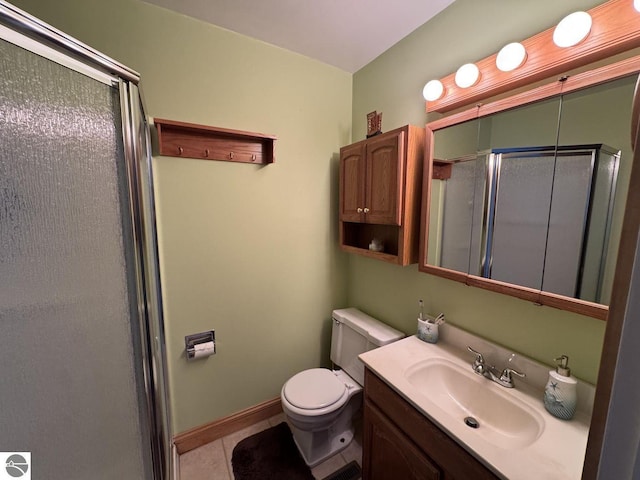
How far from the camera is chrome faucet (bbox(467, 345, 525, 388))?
3.48ft

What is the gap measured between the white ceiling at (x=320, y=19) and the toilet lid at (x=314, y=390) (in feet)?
6.77

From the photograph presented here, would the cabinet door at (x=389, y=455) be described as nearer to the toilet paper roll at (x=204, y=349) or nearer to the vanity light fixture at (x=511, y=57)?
the toilet paper roll at (x=204, y=349)

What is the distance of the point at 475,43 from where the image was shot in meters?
1.18

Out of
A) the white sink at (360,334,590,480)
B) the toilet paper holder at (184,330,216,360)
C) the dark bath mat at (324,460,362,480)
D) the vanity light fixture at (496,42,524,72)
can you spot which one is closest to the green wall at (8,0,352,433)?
the toilet paper holder at (184,330,216,360)

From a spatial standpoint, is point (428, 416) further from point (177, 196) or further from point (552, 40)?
point (177, 196)

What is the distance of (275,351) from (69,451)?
123 centimetres

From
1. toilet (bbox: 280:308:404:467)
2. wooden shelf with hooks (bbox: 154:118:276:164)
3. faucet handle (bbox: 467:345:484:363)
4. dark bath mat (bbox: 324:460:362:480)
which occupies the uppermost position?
wooden shelf with hooks (bbox: 154:118:276:164)

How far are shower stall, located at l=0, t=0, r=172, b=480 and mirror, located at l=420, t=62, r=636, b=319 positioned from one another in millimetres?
1330

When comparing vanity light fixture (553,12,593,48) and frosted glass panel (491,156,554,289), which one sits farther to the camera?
frosted glass panel (491,156,554,289)

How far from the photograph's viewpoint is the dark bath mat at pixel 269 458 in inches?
57.5

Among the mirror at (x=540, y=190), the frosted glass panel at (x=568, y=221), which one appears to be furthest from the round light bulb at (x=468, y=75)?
the frosted glass panel at (x=568, y=221)

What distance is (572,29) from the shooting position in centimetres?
85

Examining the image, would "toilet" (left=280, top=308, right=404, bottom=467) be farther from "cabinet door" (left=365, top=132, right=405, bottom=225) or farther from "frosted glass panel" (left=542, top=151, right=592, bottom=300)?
"frosted glass panel" (left=542, top=151, right=592, bottom=300)

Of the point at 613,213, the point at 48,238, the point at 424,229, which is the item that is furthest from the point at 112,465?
the point at 613,213
